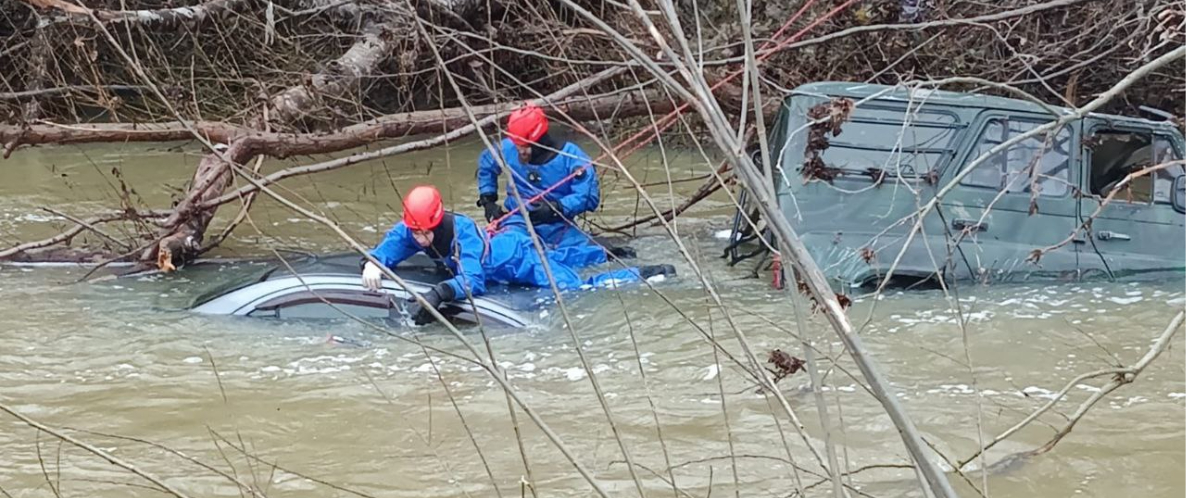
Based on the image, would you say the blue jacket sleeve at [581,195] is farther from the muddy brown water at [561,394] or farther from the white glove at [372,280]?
the white glove at [372,280]

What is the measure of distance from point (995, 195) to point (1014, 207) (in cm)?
27

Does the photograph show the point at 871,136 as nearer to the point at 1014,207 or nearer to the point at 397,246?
the point at 1014,207

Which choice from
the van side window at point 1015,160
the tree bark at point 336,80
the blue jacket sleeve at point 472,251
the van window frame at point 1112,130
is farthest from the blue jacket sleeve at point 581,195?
the van window frame at point 1112,130

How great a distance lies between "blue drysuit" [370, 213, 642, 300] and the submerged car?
86mm

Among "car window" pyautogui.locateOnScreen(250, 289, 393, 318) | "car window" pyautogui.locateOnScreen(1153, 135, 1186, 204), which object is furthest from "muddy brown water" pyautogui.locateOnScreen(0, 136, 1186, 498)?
"car window" pyautogui.locateOnScreen(1153, 135, 1186, 204)

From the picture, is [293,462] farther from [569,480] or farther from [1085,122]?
[1085,122]

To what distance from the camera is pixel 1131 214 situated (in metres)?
7.36

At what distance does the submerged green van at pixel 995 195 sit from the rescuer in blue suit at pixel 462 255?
1097 millimetres

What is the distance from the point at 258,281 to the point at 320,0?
5474 millimetres

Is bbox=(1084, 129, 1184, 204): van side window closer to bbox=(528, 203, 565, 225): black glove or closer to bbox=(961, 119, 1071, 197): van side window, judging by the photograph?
bbox=(961, 119, 1071, 197): van side window

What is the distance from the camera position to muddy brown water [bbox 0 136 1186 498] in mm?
5090

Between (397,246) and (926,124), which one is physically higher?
(926,124)

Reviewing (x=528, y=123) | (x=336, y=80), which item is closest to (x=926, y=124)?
(x=528, y=123)

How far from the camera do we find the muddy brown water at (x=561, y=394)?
5.09 m
